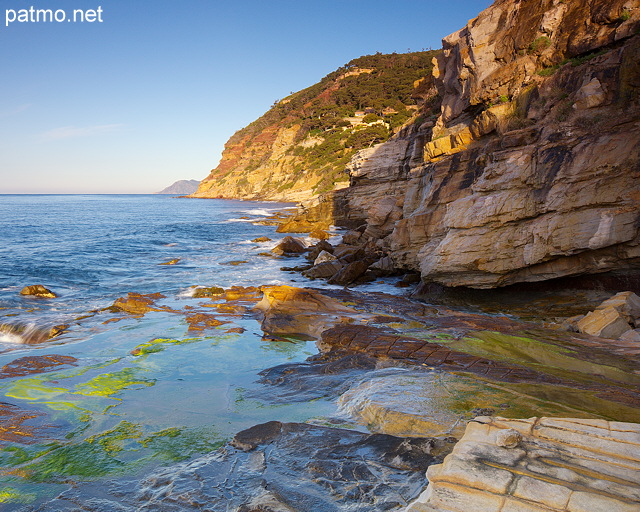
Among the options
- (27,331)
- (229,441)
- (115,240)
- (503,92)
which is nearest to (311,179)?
(115,240)

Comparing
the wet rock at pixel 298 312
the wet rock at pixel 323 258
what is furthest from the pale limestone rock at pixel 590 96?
the wet rock at pixel 323 258

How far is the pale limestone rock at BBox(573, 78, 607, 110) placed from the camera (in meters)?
10.3

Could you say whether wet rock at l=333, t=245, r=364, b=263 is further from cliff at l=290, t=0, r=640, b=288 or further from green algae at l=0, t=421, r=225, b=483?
green algae at l=0, t=421, r=225, b=483

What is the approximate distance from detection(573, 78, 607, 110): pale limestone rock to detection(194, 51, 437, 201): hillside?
46.3m

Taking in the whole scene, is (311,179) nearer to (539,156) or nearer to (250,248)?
(250,248)

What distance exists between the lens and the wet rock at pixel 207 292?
13.8 m

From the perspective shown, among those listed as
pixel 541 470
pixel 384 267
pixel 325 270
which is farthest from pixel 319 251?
pixel 541 470

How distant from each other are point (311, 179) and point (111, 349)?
62.9m

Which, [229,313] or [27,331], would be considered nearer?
[27,331]

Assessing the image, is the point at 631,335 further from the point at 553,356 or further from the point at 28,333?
the point at 28,333

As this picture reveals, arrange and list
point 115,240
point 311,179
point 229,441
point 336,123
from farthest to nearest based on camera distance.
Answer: point 336,123 → point 311,179 → point 115,240 → point 229,441

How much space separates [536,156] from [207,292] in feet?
33.4

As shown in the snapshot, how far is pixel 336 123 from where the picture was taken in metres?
78.9

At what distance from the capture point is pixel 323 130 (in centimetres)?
8075
